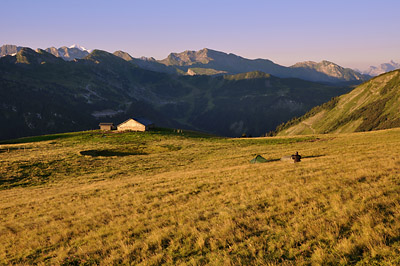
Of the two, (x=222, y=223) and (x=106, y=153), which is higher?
(x=222, y=223)

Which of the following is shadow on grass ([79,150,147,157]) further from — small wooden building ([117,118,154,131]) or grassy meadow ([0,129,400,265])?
small wooden building ([117,118,154,131])

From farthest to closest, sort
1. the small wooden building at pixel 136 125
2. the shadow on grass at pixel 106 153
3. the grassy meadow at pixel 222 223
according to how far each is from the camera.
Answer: the small wooden building at pixel 136 125 < the shadow on grass at pixel 106 153 < the grassy meadow at pixel 222 223

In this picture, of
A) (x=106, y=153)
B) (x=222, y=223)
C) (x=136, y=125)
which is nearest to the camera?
(x=222, y=223)

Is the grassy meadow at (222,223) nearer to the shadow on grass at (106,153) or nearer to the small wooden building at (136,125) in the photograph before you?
the shadow on grass at (106,153)

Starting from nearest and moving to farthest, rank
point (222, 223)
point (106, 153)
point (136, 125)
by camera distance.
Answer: point (222, 223) → point (106, 153) → point (136, 125)

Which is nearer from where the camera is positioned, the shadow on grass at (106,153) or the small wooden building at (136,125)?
the shadow on grass at (106,153)

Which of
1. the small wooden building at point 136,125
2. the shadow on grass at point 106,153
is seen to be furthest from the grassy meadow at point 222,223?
the small wooden building at point 136,125

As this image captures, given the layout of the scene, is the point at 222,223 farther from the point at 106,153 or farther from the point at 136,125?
the point at 136,125

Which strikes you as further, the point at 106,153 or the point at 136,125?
the point at 136,125

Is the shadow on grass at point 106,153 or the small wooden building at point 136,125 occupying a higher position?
the small wooden building at point 136,125

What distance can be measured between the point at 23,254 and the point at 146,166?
96.3 ft

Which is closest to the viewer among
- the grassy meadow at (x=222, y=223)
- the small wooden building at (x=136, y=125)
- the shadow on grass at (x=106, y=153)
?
the grassy meadow at (x=222, y=223)

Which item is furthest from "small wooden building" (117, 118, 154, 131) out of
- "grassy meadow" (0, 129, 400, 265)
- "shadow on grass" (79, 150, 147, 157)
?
"grassy meadow" (0, 129, 400, 265)

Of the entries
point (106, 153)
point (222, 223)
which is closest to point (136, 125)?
point (106, 153)
